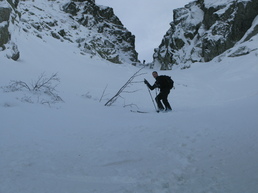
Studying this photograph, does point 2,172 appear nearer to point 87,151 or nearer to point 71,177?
point 71,177

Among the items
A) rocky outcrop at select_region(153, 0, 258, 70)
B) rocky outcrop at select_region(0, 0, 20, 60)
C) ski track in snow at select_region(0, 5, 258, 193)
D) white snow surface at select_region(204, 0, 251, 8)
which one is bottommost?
ski track in snow at select_region(0, 5, 258, 193)

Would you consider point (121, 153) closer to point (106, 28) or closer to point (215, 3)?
point (215, 3)

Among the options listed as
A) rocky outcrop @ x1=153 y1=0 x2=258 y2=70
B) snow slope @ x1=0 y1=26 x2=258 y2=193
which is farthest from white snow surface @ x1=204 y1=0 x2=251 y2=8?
snow slope @ x1=0 y1=26 x2=258 y2=193

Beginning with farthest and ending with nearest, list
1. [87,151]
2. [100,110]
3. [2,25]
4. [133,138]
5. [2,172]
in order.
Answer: [2,25] → [100,110] → [133,138] → [87,151] → [2,172]

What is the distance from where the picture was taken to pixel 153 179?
2.25m

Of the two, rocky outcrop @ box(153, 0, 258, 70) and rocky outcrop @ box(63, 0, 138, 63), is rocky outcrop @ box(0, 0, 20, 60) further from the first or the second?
rocky outcrop @ box(63, 0, 138, 63)

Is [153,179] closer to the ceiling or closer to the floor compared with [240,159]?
closer to the floor

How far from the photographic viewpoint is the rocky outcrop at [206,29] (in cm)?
3450

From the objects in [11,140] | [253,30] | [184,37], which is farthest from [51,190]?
[184,37]

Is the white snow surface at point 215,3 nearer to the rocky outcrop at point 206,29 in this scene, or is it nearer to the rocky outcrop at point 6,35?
the rocky outcrop at point 206,29

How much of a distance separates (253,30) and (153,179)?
3489cm

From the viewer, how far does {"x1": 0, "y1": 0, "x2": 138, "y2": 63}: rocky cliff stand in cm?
1750

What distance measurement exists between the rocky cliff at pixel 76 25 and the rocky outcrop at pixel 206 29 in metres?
12.7

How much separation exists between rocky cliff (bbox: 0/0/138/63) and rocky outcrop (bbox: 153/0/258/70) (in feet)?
41.5
